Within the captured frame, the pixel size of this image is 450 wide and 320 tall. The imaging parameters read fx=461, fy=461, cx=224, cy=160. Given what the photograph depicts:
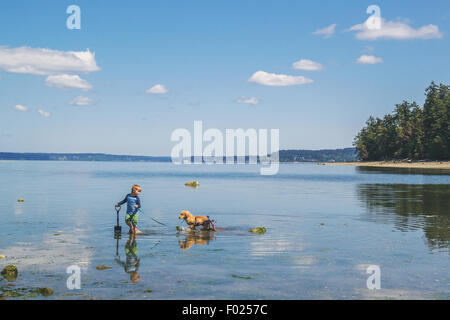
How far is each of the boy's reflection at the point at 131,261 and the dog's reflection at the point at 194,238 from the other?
6.49 feet

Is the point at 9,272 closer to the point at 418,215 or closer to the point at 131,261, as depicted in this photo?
the point at 131,261

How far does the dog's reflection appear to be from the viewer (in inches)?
758

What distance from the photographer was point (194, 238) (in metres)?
20.8

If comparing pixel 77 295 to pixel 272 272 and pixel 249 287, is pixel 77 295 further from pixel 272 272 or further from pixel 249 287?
pixel 272 272

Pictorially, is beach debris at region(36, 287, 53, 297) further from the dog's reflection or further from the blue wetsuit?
the blue wetsuit

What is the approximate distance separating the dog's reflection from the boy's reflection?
198cm

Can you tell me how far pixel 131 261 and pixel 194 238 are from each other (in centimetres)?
→ 537

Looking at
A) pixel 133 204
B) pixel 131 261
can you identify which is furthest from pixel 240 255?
pixel 133 204

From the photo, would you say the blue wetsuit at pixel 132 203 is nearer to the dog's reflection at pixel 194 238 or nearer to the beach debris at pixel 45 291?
the dog's reflection at pixel 194 238

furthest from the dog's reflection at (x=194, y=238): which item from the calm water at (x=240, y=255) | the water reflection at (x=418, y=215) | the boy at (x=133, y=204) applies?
the water reflection at (x=418, y=215)

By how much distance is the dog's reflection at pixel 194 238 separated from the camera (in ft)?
63.2

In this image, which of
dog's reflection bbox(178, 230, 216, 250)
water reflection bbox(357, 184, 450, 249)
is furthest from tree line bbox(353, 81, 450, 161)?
dog's reflection bbox(178, 230, 216, 250)

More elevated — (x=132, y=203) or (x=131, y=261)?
(x=132, y=203)

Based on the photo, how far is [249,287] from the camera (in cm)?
1250
